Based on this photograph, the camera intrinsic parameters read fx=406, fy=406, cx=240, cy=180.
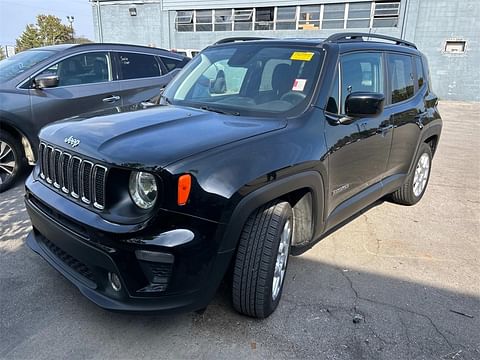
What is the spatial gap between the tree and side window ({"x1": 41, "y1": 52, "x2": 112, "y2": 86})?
42332 millimetres


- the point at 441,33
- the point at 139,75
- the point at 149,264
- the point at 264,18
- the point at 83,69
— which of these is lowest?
the point at 149,264

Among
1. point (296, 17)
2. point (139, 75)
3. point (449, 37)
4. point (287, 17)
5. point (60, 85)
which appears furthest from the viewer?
point (287, 17)

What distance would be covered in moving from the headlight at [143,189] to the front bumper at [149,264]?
0.16m

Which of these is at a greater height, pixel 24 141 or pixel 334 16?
pixel 334 16

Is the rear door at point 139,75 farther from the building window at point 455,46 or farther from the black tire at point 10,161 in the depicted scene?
the building window at point 455,46

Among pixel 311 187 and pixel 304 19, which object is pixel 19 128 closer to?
pixel 311 187

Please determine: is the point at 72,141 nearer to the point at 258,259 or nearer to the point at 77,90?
the point at 258,259

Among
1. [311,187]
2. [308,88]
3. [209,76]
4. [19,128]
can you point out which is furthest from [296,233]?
[19,128]

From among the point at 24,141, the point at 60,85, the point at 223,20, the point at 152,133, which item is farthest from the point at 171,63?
the point at 223,20

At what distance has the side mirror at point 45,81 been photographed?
4.94 metres

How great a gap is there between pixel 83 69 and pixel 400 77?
13.4 ft

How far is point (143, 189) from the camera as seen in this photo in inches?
86.2

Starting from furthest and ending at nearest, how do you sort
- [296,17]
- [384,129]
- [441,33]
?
[296,17] < [441,33] < [384,129]

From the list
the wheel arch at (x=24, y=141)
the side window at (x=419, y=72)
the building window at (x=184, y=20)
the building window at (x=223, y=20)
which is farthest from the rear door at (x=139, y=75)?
the building window at (x=184, y=20)
